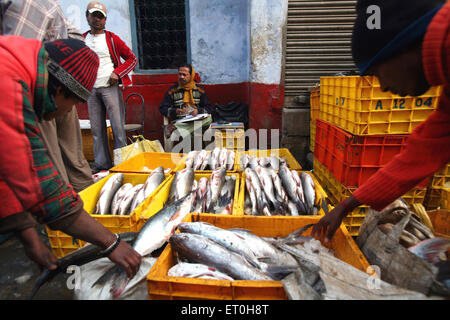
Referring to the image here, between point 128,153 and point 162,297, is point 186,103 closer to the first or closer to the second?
point 128,153

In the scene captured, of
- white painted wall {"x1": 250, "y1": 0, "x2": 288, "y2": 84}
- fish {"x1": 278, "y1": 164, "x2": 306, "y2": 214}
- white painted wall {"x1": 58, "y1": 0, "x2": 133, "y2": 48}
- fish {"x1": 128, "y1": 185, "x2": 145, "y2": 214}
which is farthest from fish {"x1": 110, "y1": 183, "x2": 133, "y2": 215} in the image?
white painted wall {"x1": 58, "y1": 0, "x2": 133, "y2": 48}

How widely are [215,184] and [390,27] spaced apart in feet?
7.35

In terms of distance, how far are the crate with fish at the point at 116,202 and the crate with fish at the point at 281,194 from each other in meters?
1.01

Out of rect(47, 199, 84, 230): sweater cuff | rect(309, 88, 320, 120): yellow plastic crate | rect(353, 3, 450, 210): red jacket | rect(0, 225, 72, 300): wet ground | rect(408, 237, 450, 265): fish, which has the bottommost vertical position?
rect(0, 225, 72, 300): wet ground

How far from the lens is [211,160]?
3873mm

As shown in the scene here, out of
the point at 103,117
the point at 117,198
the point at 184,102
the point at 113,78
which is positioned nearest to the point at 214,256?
the point at 117,198

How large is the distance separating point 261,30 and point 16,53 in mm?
5425

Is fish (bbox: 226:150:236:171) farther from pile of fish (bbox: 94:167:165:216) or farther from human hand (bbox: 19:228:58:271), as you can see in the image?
human hand (bbox: 19:228:58:271)

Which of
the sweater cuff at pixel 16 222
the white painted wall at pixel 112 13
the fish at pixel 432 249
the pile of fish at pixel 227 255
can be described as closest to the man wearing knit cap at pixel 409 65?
the fish at pixel 432 249

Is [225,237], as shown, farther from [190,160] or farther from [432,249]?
[190,160]

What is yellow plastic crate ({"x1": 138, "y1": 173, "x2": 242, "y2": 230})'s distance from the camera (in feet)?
7.69

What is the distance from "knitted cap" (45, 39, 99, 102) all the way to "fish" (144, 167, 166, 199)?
5.06 ft

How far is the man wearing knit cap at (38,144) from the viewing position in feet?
3.79
